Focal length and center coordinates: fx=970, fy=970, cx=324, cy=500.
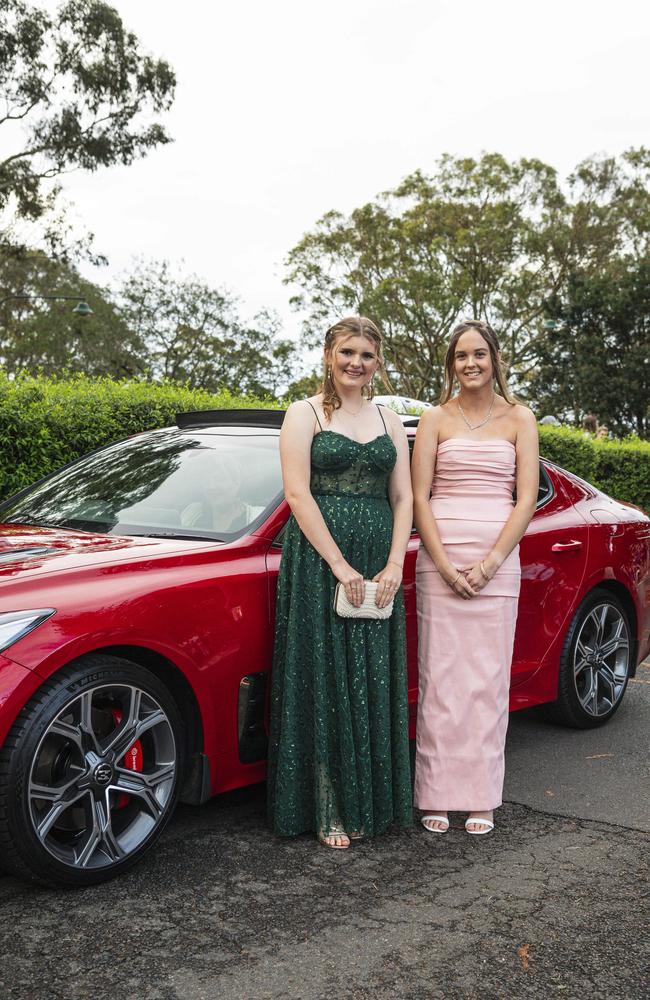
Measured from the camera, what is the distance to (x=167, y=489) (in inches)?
161

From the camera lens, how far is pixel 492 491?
13.1 ft

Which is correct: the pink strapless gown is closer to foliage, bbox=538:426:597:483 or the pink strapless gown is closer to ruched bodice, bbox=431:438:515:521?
ruched bodice, bbox=431:438:515:521

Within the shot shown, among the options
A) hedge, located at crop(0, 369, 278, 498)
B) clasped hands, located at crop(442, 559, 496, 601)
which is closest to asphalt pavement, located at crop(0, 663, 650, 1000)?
clasped hands, located at crop(442, 559, 496, 601)

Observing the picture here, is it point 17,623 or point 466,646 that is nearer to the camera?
point 17,623

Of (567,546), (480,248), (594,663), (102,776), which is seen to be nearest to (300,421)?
(102,776)

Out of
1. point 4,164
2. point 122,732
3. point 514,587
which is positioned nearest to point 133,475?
point 122,732

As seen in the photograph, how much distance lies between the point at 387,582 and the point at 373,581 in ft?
0.18

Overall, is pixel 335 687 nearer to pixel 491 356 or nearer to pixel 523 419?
pixel 523 419

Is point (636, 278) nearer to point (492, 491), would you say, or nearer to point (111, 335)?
point (111, 335)

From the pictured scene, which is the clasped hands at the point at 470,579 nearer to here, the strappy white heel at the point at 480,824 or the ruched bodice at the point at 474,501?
the ruched bodice at the point at 474,501

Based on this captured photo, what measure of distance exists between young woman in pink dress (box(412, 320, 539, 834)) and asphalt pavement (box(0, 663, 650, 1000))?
0.70 feet

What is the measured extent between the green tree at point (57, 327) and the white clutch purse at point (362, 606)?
3706 centimetres

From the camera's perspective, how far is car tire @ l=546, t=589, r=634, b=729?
491cm

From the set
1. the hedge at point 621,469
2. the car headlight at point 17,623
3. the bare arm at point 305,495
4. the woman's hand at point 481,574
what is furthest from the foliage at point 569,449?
the car headlight at point 17,623
